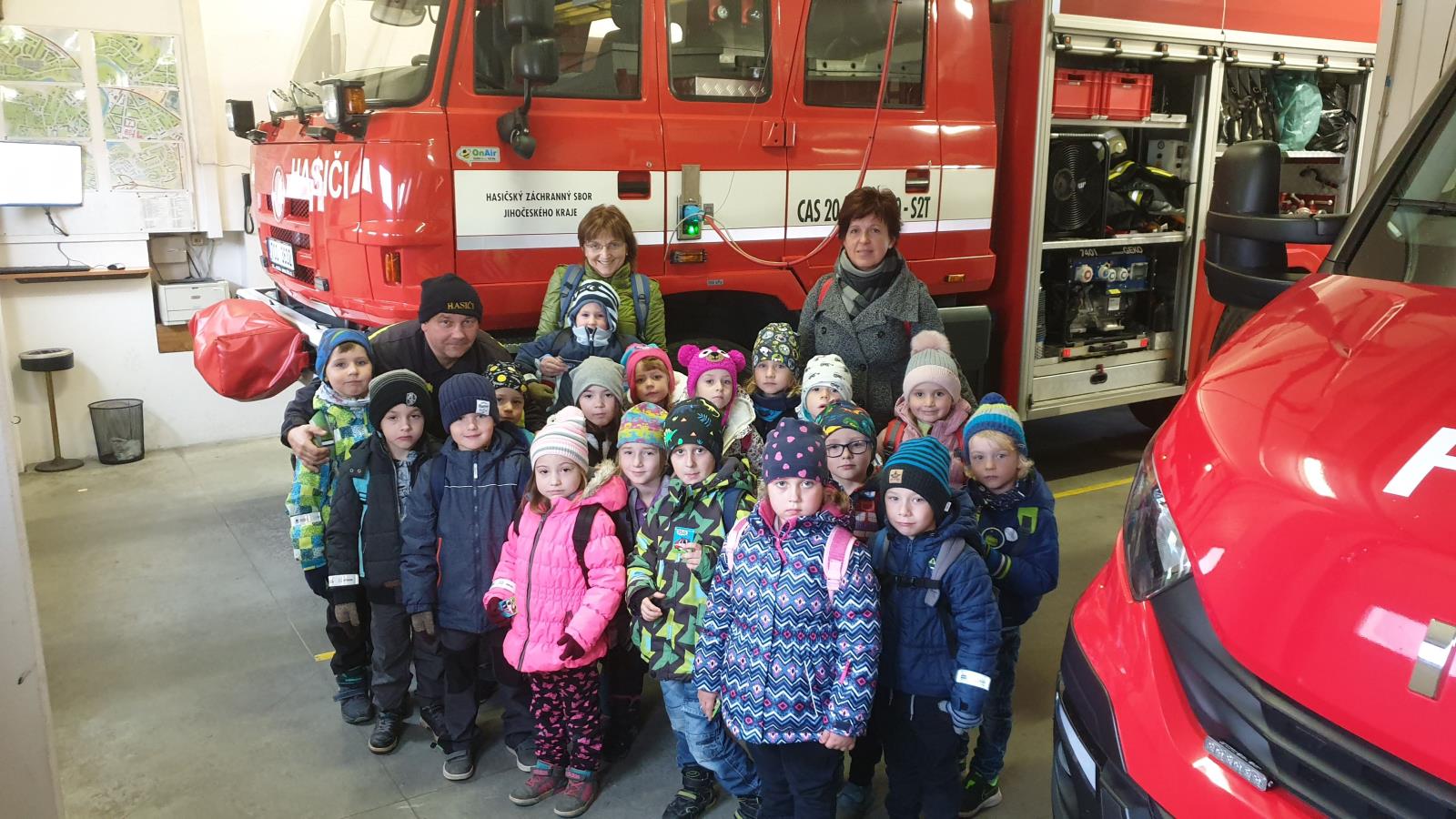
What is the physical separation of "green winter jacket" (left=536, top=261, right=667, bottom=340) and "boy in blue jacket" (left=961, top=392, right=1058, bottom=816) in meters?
1.52

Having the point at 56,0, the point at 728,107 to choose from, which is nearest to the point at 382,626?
the point at 728,107

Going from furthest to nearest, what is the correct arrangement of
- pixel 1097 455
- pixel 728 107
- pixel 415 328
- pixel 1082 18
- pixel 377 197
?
pixel 1097 455, pixel 1082 18, pixel 728 107, pixel 377 197, pixel 415 328

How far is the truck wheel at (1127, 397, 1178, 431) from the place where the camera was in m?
7.20

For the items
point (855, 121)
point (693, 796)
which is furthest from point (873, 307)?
point (693, 796)

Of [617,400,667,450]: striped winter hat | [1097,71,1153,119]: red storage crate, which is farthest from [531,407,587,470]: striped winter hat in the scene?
[1097,71,1153,119]: red storage crate

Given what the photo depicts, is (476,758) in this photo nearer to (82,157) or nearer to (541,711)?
(541,711)

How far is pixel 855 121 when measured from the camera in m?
4.89

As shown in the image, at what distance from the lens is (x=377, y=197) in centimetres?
400

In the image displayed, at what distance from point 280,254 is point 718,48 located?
227 cm

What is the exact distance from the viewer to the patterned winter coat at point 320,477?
3.54 m

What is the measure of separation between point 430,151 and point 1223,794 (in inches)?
133

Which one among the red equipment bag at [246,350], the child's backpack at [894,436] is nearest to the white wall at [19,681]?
the child's backpack at [894,436]

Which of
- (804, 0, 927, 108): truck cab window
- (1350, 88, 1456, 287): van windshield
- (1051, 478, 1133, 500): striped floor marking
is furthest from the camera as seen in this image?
(1051, 478, 1133, 500): striped floor marking

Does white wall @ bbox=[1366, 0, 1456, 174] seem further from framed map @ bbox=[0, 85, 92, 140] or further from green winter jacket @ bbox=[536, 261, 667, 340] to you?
framed map @ bbox=[0, 85, 92, 140]
